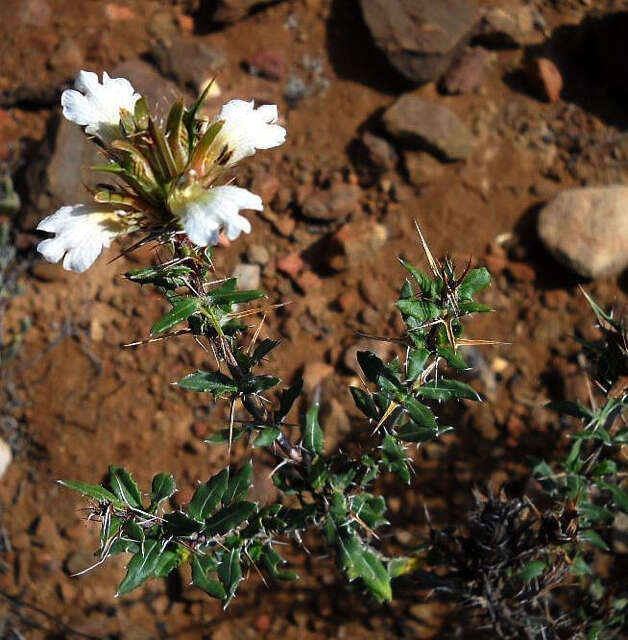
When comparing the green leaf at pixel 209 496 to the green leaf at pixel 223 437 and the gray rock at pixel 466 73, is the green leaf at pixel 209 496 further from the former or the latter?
the gray rock at pixel 466 73

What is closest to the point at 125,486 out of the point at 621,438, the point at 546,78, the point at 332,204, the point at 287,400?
the point at 287,400

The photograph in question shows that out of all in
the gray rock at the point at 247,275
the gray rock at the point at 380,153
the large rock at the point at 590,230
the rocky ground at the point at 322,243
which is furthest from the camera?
the gray rock at the point at 380,153

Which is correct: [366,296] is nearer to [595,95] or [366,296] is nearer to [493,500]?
[493,500]

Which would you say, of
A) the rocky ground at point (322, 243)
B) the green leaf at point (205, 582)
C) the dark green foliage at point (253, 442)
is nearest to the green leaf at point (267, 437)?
the dark green foliage at point (253, 442)

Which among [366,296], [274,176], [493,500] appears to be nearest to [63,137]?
[274,176]

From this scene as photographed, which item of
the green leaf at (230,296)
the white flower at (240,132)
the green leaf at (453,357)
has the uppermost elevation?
the white flower at (240,132)

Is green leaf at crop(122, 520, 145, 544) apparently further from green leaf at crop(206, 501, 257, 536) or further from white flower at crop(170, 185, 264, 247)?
white flower at crop(170, 185, 264, 247)
